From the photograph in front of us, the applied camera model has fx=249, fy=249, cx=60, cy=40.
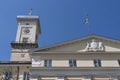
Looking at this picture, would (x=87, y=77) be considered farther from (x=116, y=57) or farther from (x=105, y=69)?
(x=116, y=57)

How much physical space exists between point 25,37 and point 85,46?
1148 inches

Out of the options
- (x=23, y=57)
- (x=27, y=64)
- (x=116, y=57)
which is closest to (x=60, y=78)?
(x=27, y=64)

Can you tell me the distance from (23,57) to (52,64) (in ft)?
78.6

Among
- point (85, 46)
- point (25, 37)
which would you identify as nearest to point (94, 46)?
point (85, 46)

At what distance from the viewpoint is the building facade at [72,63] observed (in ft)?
125

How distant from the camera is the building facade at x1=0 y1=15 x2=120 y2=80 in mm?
37969

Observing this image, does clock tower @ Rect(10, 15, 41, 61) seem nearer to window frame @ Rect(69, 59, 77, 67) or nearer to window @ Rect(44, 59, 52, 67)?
window @ Rect(44, 59, 52, 67)

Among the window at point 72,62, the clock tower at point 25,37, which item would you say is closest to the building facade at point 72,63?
the window at point 72,62

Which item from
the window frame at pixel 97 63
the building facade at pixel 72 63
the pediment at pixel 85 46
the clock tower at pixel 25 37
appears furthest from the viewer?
the clock tower at pixel 25 37

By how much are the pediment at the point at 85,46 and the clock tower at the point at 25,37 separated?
68.8 feet

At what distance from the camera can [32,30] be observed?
225 feet

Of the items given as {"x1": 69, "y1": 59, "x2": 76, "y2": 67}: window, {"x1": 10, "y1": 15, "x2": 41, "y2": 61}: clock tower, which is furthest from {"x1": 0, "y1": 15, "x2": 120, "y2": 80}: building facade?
{"x1": 10, "y1": 15, "x2": 41, "y2": 61}: clock tower

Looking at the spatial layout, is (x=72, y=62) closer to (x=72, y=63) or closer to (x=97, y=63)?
(x=72, y=63)

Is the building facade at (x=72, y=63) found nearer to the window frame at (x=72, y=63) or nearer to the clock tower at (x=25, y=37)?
the window frame at (x=72, y=63)
